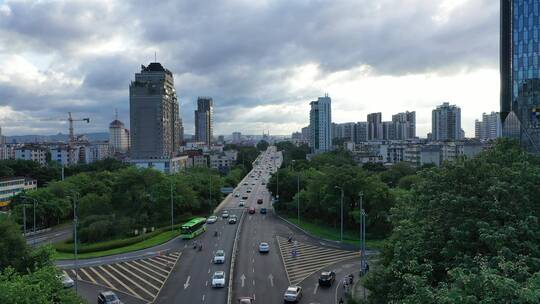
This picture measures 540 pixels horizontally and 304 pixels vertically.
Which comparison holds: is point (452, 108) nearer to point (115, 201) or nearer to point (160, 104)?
point (160, 104)

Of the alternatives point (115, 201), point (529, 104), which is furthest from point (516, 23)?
point (115, 201)

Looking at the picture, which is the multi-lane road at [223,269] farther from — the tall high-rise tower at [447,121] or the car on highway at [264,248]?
the tall high-rise tower at [447,121]

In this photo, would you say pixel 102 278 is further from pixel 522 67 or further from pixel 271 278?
pixel 522 67

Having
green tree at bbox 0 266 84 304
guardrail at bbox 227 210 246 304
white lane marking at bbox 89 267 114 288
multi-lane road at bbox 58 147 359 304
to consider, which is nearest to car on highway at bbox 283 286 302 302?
multi-lane road at bbox 58 147 359 304

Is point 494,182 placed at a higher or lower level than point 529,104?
lower

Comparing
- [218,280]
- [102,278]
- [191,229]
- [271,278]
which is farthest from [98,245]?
[271,278]
